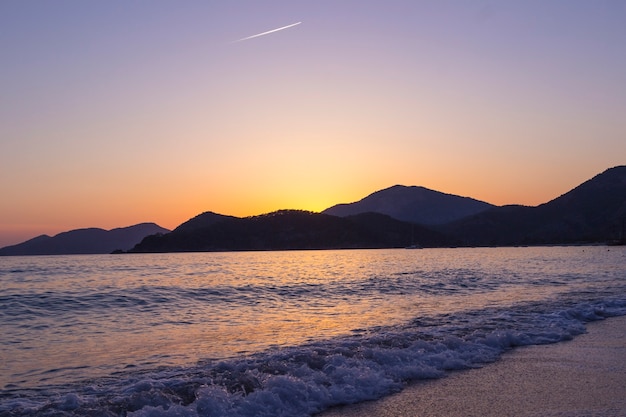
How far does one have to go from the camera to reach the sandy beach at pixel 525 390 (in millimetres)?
8766

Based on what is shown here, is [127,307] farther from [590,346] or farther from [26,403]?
[590,346]

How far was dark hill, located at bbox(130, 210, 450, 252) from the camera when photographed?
591ft

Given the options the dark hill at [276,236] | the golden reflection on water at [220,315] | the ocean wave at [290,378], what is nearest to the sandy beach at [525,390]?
the ocean wave at [290,378]

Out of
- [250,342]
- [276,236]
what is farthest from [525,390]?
[276,236]

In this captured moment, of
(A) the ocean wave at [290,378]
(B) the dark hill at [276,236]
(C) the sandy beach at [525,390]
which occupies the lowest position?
(C) the sandy beach at [525,390]

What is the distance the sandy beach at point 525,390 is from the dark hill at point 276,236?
170402mm

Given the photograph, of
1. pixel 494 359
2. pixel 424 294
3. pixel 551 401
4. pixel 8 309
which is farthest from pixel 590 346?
pixel 8 309

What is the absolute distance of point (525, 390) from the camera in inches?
390

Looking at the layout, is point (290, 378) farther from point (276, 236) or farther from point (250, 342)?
point (276, 236)

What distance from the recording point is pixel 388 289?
32.5m

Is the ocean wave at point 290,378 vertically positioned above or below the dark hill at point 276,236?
below

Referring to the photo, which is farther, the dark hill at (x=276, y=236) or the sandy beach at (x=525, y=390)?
the dark hill at (x=276, y=236)

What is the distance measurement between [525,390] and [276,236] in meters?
177

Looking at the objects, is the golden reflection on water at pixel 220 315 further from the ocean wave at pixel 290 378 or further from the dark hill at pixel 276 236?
the dark hill at pixel 276 236
